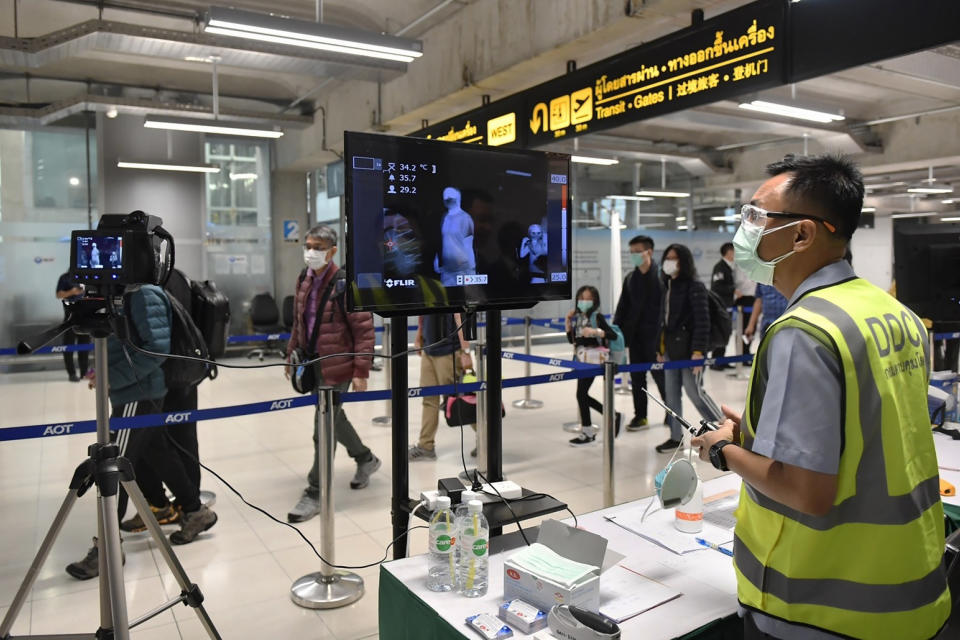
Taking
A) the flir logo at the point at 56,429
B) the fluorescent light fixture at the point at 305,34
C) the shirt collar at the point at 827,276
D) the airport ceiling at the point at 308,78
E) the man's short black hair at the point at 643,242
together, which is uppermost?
the airport ceiling at the point at 308,78

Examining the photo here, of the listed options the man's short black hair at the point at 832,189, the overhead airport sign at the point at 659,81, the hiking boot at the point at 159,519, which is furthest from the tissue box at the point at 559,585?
the overhead airport sign at the point at 659,81

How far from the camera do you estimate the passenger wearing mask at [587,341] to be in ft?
19.5

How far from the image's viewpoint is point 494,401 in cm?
230

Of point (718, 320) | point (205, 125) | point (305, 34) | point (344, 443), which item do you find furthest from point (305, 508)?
point (205, 125)

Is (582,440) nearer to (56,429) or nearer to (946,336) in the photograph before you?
(946,336)

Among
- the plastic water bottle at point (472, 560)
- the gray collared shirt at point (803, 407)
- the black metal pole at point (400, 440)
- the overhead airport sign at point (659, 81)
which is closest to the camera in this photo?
the gray collared shirt at point (803, 407)

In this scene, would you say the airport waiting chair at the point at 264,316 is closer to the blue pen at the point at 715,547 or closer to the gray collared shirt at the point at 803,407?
the blue pen at the point at 715,547

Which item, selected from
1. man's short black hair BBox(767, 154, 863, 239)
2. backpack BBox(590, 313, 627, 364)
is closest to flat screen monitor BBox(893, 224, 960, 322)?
backpack BBox(590, 313, 627, 364)

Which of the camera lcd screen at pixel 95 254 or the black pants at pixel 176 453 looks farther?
the black pants at pixel 176 453

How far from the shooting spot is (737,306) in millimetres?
10398

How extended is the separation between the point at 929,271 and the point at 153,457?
435 cm

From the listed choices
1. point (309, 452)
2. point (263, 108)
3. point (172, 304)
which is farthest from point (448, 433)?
point (263, 108)

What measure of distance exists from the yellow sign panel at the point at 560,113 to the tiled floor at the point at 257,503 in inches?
102

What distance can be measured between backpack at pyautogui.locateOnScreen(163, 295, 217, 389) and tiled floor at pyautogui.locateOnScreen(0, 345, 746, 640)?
0.91m
